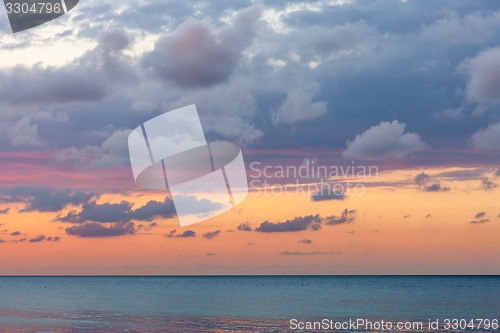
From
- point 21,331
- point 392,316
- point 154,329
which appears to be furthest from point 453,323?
point 21,331

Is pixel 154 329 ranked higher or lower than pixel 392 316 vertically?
higher

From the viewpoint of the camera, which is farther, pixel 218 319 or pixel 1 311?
pixel 1 311

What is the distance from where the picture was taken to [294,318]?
67.2 m

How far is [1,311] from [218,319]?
30287 millimetres

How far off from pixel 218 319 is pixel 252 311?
12.0 m

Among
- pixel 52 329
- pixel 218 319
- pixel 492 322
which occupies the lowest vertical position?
pixel 492 322

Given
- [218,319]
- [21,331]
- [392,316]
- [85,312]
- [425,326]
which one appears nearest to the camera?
[21,331]

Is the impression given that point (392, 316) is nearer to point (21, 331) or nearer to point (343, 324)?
point (343, 324)

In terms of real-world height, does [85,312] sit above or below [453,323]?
above

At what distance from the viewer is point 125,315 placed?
7144 centimetres

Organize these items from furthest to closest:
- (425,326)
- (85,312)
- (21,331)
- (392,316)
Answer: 1. (85,312)
2. (392,316)
3. (425,326)
4. (21,331)

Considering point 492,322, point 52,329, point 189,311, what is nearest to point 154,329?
point 52,329

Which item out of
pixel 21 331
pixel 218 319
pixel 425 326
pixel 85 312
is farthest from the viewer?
pixel 85 312

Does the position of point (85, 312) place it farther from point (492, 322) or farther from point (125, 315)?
point (492, 322)
